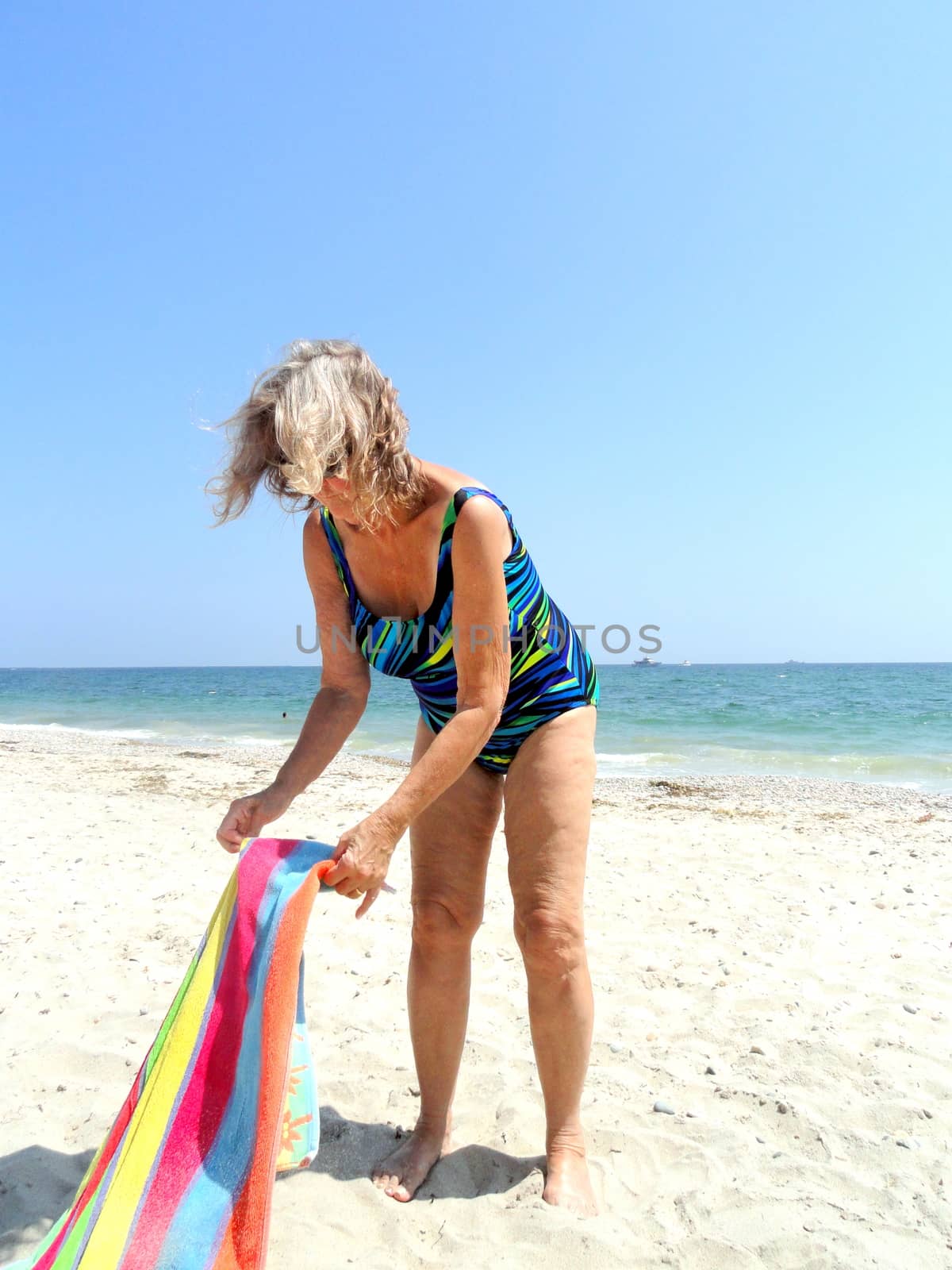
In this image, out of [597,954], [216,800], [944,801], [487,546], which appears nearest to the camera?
[487,546]

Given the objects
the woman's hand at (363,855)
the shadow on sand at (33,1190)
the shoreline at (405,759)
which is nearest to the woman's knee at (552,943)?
the woman's hand at (363,855)

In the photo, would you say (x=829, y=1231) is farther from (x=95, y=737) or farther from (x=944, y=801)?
(x=95, y=737)

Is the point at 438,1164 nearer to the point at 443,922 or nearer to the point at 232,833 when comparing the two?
the point at 443,922

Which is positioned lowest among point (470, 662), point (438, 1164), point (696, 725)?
point (438, 1164)

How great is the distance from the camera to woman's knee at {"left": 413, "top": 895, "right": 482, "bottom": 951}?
8.05 ft

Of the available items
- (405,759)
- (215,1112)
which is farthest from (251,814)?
(405,759)

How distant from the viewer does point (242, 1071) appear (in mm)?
1808

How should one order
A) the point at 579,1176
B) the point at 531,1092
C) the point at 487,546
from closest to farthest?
1. the point at 487,546
2. the point at 579,1176
3. the point at 531,1092

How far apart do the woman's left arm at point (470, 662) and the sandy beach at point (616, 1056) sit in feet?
3.50

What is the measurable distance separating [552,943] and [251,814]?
90 cm

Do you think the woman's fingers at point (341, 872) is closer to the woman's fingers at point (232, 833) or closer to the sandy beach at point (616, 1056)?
the woman's fingers at point (232, 833)

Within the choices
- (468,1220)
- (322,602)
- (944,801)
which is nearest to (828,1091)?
(468,1220)

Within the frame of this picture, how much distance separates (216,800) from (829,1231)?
314 inches

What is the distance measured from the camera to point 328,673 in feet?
8.27
